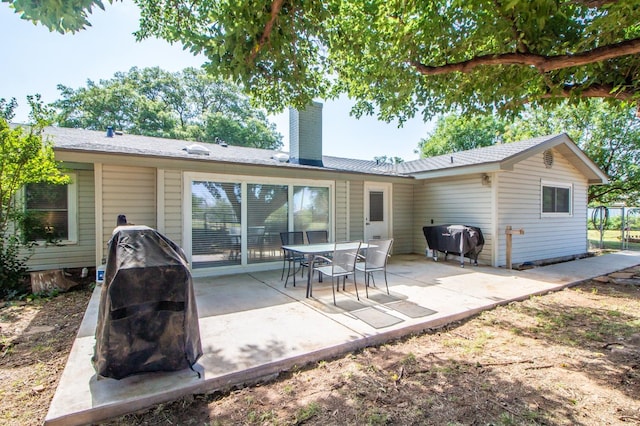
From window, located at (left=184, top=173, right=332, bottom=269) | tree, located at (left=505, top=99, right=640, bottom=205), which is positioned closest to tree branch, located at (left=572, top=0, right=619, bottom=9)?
window, located at (left=184, top=173, right=332, bottom=269)

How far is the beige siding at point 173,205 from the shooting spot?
5969mm

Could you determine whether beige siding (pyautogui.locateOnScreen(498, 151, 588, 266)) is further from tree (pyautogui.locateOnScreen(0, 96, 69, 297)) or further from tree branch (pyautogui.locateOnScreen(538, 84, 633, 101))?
tree (pyautogui.locateOnScreen(0, 96, 69, 297))

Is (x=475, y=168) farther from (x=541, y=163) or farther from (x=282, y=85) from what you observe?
(x=282, y=85)

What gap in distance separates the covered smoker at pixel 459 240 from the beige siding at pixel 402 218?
4.45 feet

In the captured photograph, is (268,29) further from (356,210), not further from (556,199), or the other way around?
(556,199)


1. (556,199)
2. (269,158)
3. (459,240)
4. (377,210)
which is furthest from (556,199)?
(269,158)

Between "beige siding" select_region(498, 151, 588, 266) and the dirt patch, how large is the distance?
405cm

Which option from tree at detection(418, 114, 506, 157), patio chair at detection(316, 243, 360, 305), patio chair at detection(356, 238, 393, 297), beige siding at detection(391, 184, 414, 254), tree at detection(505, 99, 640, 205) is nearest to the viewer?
patio chair at detection(316, 243, 360, 305)

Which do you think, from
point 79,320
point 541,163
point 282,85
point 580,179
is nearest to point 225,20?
point 282,85

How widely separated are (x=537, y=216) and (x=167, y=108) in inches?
1039

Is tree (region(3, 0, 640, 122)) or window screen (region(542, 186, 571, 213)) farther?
window screen (region(542, 186, 571, 213))

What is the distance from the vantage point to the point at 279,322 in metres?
3.72

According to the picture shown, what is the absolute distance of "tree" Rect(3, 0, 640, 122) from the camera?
346 centimetres

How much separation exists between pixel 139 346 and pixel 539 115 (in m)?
20.6
